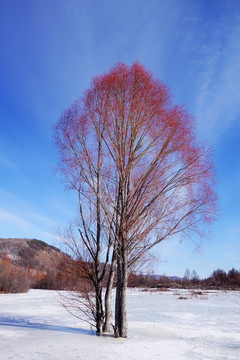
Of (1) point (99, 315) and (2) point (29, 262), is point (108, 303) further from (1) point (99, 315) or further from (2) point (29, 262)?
(2) point (29, 262)

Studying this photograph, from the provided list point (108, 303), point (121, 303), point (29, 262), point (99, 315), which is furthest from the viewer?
point (29, 262)

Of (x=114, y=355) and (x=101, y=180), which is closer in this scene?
(x=114, y=355)

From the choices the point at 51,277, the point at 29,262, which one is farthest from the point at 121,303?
the point at 29,262

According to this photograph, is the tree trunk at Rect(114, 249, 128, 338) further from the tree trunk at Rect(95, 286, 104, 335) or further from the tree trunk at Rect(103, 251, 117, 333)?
the tree trunk at Rect(95, 286, 104, 335)

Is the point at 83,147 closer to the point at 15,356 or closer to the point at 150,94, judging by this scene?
the point at 150,94

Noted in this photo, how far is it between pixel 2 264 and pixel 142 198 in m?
30.6

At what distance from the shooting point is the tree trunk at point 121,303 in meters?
6.75

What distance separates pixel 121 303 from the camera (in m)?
6.78

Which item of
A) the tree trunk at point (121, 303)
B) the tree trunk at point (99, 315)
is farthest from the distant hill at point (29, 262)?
the tree trunk at point (121, 303)

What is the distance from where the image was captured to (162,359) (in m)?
5.07

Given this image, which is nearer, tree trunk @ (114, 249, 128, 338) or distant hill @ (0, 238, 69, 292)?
tree trunk @ (114, 249, 128, 338)

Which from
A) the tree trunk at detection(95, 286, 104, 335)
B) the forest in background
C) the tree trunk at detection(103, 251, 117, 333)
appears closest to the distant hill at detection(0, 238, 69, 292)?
the forest in background

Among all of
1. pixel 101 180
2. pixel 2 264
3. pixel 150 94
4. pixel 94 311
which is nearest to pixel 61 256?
pixel 94 311

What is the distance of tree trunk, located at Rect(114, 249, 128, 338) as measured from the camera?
6.75 meters
